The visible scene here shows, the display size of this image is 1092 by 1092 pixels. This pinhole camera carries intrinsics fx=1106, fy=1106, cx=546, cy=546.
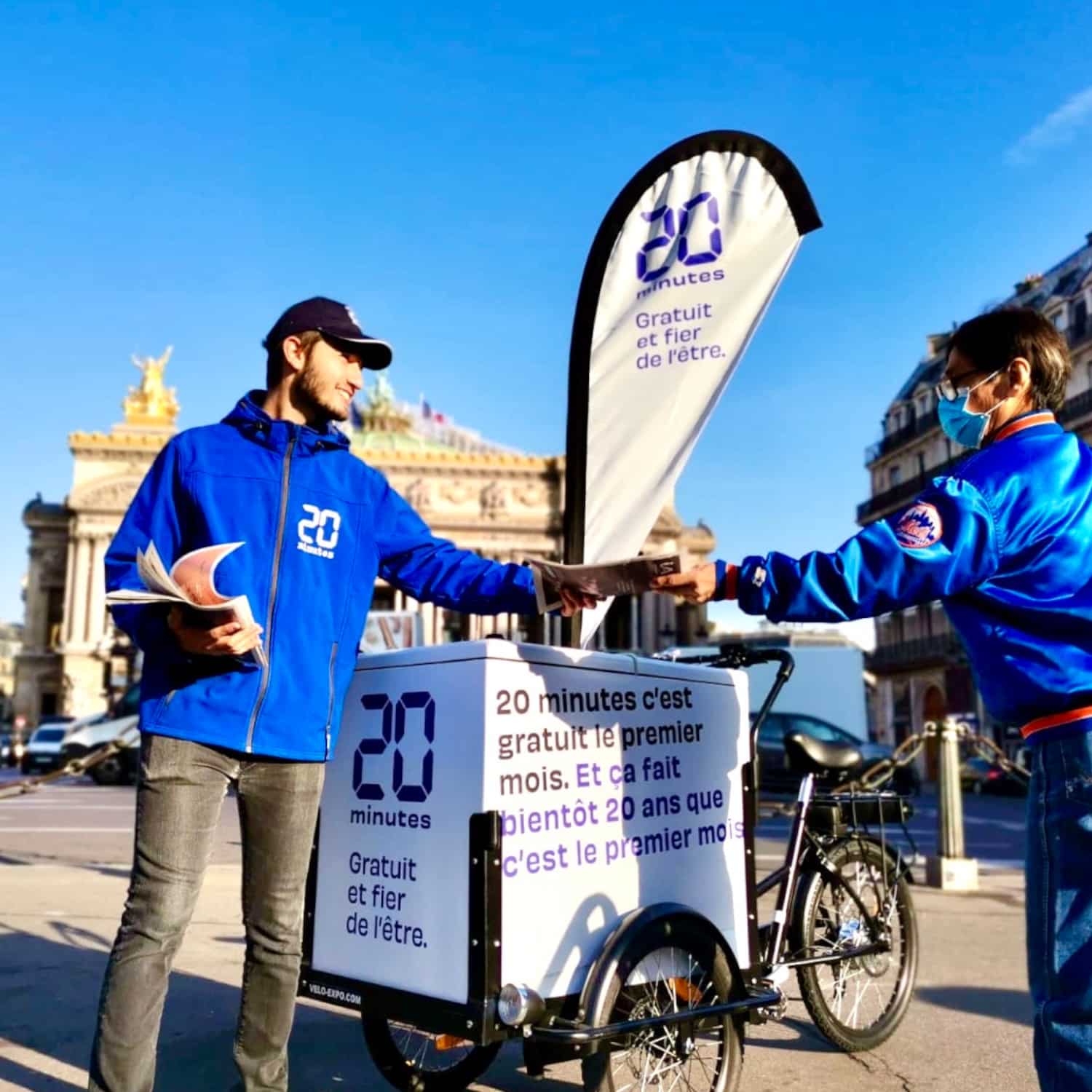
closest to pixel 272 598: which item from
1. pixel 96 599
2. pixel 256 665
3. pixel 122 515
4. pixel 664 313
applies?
pixel 256 665

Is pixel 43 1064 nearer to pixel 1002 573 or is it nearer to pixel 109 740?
pixel 1002 573

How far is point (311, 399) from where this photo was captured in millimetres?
3027

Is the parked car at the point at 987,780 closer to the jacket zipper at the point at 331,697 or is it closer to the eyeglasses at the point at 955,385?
the eyeglasses at the point at 955,385

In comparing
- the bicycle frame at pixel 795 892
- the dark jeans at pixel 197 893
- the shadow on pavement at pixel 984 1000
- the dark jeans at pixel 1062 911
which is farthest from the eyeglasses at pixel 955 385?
the shadow on pavement at pixel 984 1000

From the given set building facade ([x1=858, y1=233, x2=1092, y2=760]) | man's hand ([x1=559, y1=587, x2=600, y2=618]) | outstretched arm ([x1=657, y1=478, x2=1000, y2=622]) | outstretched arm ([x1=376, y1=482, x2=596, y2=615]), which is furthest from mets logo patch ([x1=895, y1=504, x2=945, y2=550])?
building facade ([x1=858, y1=233, x2=1092, y2=760])

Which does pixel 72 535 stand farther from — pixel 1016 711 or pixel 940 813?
pixel 1016 711

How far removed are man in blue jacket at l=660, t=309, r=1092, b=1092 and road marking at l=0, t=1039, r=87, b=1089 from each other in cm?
254

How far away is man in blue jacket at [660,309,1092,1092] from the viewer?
2133mm

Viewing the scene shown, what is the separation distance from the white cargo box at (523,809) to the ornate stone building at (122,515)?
2454 inches

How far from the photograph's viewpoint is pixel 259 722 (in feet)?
8.71

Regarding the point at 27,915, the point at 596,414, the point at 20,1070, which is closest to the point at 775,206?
the point at 596,414

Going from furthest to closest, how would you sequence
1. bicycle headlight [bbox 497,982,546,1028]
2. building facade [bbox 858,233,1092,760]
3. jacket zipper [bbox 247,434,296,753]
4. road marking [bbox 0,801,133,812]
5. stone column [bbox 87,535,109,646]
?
stone column [bbox 87,535,109,646] < building facade [bbox 858,233,1092,760] < road marking [bbox 0,801,133,812] < jacket zipper [bbox 247,434,296,753] < bicycle headlight [bbox 497,982,546,1028]

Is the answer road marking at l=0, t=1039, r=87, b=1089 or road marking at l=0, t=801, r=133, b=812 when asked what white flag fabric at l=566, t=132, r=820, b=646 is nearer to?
road marking at l=0, t=1039, r=87, b=1089

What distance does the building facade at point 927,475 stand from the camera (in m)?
38.6
